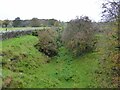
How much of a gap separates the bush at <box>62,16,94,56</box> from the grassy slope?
1.50 m

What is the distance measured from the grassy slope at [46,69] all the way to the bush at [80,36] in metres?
1.50

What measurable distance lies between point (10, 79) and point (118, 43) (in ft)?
31.9

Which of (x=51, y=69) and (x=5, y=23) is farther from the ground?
(x=5, y=23)

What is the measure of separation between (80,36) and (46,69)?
9519 millimetres

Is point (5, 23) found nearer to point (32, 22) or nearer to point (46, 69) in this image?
point (32, 22)

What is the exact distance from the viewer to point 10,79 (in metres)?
23.6

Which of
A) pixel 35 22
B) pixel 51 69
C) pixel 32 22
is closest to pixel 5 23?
pixel 32 22

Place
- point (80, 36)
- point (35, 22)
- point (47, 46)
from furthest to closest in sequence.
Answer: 1. point (35, 22)
2. point (47, 46)
3. point (80, 36)

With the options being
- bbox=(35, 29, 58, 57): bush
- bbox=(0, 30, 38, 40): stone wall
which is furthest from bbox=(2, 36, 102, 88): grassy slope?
bbox=(0, 30, 38, 40): stone wall

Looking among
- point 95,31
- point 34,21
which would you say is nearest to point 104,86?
point 95,31

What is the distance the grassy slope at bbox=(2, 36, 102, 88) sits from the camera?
2576 cm

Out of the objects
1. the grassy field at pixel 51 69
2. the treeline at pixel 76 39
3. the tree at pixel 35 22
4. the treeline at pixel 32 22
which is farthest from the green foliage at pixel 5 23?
the grassy field at pixel 51 69

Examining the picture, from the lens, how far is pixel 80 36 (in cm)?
4044

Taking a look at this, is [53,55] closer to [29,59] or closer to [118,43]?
[29,59]
